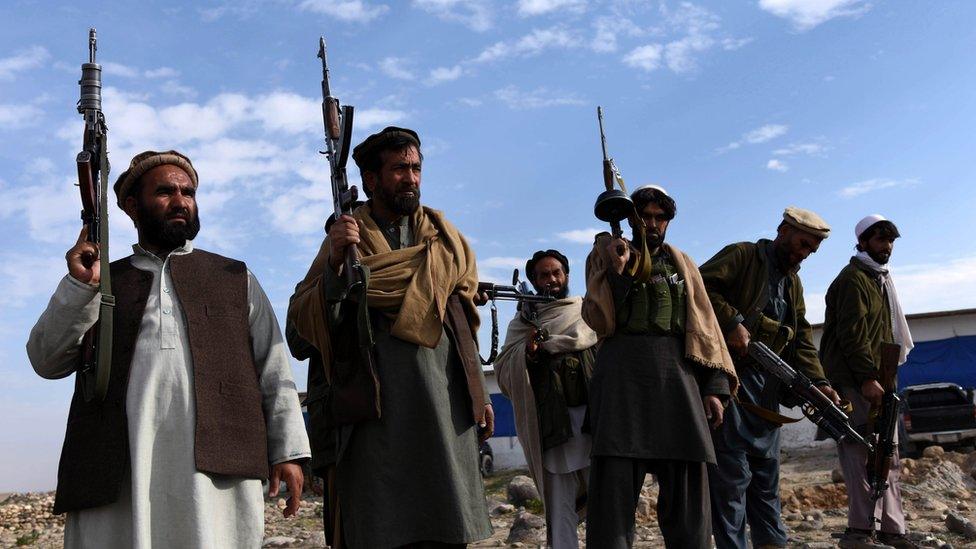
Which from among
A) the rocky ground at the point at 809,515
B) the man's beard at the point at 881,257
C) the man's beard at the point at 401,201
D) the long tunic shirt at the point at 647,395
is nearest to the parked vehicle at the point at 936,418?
the rocky ground at the point at 809,515

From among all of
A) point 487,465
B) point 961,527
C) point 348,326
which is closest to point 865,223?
point 961,527

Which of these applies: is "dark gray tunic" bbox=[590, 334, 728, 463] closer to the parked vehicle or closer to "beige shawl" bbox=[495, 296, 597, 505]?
"beige shawl" bbox=[495, 296, 597, 505]

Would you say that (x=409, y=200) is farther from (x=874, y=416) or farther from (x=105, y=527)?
(x=874, y=416)

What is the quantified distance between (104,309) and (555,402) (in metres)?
3.37

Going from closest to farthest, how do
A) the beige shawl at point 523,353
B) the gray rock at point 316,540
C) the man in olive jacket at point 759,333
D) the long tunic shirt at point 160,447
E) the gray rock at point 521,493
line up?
1. the long tunic shirt at point 160,447
2. the man in olive jacket at point 759,333
3. the beige shawl at point 523,353
4. the gray rock at point 316,540
5. the gray rock at point 521,493

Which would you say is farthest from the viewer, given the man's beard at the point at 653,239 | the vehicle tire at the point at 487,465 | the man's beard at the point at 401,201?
the vehicle tire at the point at 487,465

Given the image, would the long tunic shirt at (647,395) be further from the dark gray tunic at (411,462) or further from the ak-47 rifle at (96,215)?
the ak-47 rifle at (96,215)

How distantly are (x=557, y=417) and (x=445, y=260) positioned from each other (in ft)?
7.91

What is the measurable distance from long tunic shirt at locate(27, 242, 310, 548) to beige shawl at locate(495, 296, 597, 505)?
2.86m

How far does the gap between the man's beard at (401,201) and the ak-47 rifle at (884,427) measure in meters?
4.13

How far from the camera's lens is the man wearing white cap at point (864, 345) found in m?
6.38

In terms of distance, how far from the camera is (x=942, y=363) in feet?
71.4

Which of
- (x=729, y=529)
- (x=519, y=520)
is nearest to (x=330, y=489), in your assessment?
(x=729, y=529)

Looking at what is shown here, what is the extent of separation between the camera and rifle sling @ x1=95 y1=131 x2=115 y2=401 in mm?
3068
